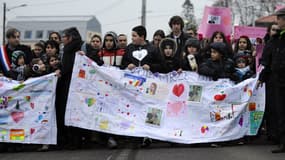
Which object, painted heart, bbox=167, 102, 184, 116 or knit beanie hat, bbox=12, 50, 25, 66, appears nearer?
painted heart, bbox=167, 102, 184, 116

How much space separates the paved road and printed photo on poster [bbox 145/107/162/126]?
1.24ft

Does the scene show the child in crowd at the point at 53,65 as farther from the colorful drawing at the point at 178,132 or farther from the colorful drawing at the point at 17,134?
the colorful drawing at the point at 178,132

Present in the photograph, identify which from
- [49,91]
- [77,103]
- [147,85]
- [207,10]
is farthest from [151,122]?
[207,10]

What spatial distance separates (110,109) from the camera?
7625 mm

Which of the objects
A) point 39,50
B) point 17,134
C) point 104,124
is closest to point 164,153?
point 104,124

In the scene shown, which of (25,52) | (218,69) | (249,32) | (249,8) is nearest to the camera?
(218,69)

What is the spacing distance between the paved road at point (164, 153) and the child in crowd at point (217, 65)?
112 centimetres

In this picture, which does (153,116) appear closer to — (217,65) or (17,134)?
(217,65)

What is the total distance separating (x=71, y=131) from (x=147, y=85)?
1380 mm

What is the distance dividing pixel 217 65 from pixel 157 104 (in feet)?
3.73

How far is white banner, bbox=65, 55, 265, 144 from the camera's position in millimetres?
7551

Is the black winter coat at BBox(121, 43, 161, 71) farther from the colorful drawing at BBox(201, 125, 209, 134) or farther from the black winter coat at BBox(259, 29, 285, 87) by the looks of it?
the black winter coat at BBox(259, 29, 285, 87)

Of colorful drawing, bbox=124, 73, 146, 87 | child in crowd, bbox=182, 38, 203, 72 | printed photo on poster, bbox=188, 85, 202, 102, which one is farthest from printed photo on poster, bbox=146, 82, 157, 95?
child in crowd, bbox=182, 38, 203, 72

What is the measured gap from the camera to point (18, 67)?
26.5 feet
